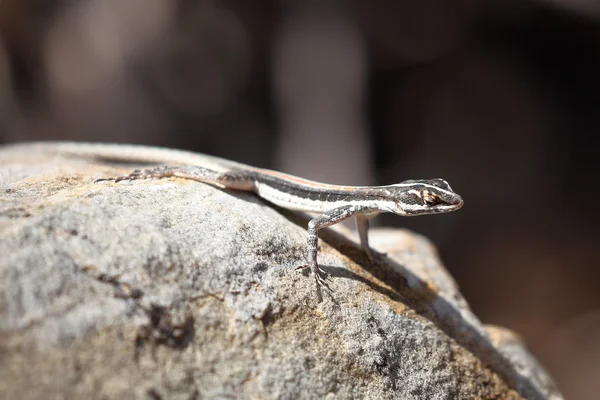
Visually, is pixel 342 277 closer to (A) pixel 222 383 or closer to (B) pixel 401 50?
(A) pixel 222 383

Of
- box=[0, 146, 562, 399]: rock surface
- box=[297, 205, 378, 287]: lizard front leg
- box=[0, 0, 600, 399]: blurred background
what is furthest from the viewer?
box=[0, 0, 600, 399]: blurred background

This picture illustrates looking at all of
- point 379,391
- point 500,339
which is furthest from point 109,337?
point 500,339

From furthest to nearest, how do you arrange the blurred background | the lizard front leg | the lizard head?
the blurred background, the lizard head, the lizard front leg

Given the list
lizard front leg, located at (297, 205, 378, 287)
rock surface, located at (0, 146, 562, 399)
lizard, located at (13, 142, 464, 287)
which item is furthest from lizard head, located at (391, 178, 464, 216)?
rock surface, located at (0, 146, 562, 399)

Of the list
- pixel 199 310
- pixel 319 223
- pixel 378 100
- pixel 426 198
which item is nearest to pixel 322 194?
pixel 319 223

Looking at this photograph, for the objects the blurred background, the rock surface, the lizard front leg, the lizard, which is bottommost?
the rock surface

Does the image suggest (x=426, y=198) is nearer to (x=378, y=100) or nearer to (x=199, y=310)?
(x=199, y=310)

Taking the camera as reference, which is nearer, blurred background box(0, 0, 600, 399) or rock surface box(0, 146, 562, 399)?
rock surface box(0, 146, 562, 399)

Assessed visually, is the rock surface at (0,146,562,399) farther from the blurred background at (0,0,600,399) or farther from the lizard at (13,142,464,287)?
the blurred background at (0,0,600,399)
